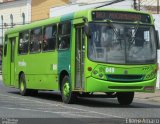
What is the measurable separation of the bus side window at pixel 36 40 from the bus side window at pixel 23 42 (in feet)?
2.04

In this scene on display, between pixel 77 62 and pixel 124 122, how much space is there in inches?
221

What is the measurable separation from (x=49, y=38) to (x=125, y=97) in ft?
12.2

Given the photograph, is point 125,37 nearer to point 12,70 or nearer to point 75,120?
point 75,120

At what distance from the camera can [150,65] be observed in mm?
19250

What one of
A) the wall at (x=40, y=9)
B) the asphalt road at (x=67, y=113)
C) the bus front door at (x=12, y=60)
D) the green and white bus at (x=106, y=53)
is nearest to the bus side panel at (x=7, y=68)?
the bus front door at (x=12, y=60)

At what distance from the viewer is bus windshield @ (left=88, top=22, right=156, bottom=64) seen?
1877 cm

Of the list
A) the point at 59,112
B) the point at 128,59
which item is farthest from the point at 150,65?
the point at 59,112

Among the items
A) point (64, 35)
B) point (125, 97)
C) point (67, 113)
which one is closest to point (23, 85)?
point (64, 35)

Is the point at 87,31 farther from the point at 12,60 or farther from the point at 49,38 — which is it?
the point at 12,60

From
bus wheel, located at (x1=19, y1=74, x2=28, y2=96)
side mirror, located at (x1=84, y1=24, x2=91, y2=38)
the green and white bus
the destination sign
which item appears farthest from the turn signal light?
bus wheel, located at (x1=19, y1=74, x2=28, y2=96)

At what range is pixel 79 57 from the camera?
765 inches

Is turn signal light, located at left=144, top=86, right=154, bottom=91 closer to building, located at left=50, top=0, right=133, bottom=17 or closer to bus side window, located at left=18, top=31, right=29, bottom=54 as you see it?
bus side window, located at left=18, top=31, right=29, bottom=54

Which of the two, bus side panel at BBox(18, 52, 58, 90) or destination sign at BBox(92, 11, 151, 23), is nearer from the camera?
destination sign at BBox(92, 11, 151, 23)

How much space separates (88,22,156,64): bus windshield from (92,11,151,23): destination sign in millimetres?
216
